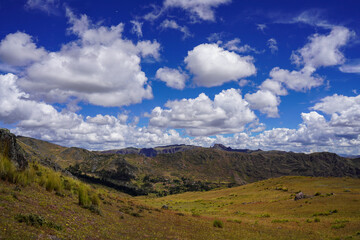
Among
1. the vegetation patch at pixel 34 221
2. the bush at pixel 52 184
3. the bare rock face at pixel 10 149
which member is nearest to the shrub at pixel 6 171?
the bare rock face at pixel 10 149

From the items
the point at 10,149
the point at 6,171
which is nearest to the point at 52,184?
the point at 6,171

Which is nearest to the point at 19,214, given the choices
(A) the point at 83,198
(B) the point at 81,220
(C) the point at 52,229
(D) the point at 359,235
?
(C) the point at 52,229

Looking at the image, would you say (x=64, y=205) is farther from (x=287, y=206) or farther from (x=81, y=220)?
A: (x=287, y=206)

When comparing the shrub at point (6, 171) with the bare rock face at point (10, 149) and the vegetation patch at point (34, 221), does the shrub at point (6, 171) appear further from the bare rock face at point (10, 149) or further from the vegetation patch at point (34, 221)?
the vegetation patch at point (34, 221)

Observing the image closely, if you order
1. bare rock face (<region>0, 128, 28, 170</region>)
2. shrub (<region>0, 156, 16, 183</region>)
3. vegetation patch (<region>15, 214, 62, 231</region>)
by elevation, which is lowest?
vegetation patch (<region>15, 214, 62, 231</region>)

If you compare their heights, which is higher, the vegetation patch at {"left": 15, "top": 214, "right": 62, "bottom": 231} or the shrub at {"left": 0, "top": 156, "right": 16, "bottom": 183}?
the shrub at {"left": 0, "top": 156, "right": 16, "bottom": 183}

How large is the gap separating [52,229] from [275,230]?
22060mm

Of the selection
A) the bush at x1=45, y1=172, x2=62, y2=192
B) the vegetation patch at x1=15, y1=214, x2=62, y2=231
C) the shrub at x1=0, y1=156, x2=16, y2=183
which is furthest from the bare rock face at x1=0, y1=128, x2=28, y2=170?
the vegetation patch at x1=15, y1=214, x2=62, y2=231

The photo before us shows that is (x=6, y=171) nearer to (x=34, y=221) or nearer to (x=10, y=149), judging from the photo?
(x=10, y=149)

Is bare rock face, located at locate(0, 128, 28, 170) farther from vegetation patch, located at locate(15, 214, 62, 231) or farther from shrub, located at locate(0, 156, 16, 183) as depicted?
vegetation patch, located at locate(15, 214, 62, 231)

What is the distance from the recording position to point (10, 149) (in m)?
17.6

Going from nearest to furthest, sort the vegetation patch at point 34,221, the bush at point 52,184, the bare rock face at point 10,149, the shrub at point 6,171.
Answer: the vegetation patch at point 34,221
the shrub at point 6,171
the bare rock face at point 10,149
the bush at point 52,184

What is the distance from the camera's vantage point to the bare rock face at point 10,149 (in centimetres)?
1719

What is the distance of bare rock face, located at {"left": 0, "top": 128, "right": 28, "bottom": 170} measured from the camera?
17194mm
